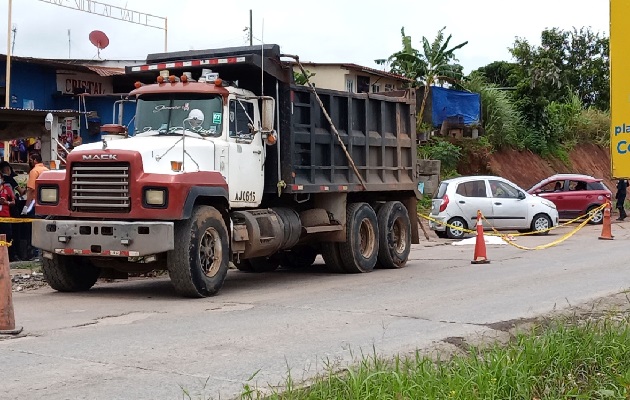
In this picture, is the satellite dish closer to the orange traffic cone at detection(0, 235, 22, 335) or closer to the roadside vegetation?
the roadside vegetation

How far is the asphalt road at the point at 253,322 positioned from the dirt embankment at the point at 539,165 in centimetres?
2127

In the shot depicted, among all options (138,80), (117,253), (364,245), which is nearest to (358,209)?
(364,245)

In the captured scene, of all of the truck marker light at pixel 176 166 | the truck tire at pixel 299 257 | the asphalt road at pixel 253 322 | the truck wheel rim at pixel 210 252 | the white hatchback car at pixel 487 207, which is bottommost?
the asphalt road at pixel 253 322

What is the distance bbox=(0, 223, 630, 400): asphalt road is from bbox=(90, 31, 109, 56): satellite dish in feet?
56.6

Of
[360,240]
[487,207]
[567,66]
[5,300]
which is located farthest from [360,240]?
[567,66]

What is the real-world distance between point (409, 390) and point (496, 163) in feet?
104

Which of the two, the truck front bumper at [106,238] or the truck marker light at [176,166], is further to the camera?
the truck marker light at [176,166]

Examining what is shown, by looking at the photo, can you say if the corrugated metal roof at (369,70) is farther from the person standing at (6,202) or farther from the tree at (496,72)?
the person standing at (6,202)

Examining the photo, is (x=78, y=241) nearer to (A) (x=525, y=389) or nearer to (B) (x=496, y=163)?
(A) (x=525, y=389)

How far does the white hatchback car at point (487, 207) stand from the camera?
76.2 ft

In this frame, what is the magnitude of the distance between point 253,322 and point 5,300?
2.49 meters

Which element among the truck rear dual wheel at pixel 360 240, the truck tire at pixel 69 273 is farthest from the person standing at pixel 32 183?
the truck rear dual wheel at pixel 360 240

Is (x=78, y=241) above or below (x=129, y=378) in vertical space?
above

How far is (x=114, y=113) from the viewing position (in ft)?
43.1
